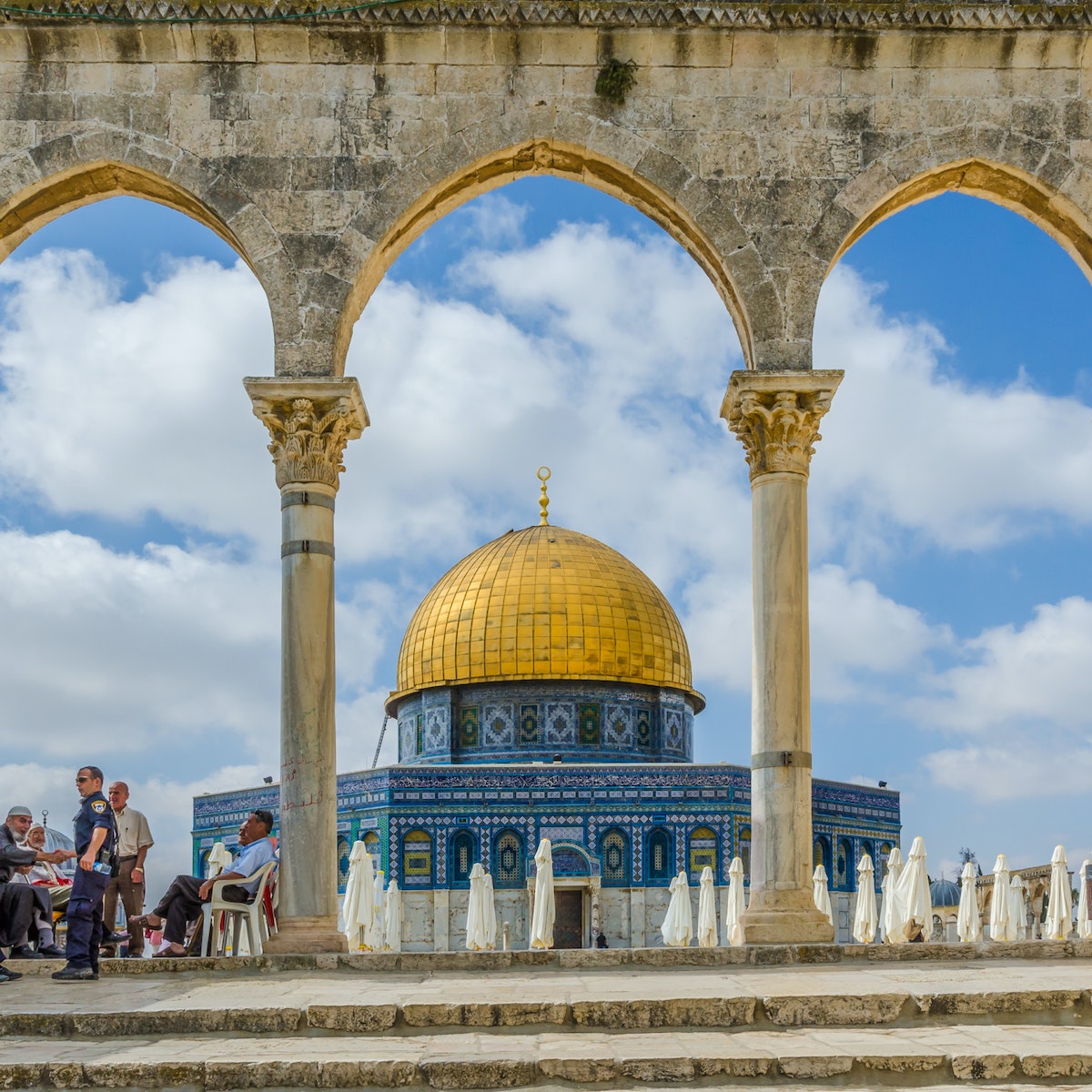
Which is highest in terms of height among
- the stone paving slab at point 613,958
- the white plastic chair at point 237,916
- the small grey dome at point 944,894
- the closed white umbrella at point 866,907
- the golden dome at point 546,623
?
the golden dome at point 546,623

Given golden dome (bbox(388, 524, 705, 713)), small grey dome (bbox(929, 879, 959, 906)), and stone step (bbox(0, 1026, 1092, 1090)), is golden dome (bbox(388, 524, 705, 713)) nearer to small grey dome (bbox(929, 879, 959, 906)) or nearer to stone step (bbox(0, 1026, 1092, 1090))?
small grey dome (bbox(929, 879, 959, 906))

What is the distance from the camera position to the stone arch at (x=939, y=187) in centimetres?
1032

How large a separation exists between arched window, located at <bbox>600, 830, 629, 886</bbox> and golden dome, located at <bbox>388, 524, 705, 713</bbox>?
4057 mm

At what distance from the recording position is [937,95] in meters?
10.5

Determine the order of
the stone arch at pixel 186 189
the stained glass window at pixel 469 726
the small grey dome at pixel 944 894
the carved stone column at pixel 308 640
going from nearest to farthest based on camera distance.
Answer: the carved stone column at pixel 308 640 < the stone arch at pixel 186 189 < the stained glass window at pixel 469 726 < the small grey dome at pixel 944 894

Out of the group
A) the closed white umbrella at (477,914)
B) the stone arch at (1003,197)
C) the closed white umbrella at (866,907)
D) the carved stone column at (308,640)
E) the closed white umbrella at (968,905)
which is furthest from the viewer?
the closed white umbrella at (866,907)

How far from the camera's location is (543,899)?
67.7ft

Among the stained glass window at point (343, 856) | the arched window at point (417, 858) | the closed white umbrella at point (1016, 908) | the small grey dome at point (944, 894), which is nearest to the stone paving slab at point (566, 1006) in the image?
the closed white umbrella at point (1016, 908)

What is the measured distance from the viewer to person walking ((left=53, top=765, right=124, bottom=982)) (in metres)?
8.59

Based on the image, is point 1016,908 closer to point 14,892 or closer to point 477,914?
point 477,914

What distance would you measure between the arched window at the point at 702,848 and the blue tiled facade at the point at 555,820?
0.06ft

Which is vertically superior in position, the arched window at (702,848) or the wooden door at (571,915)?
the arched window at (702,848)

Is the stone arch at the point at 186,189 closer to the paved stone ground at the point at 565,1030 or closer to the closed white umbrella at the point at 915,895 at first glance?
the paved stone ground at the point at 565,1030

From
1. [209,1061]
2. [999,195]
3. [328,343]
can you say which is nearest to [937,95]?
[999,195]
